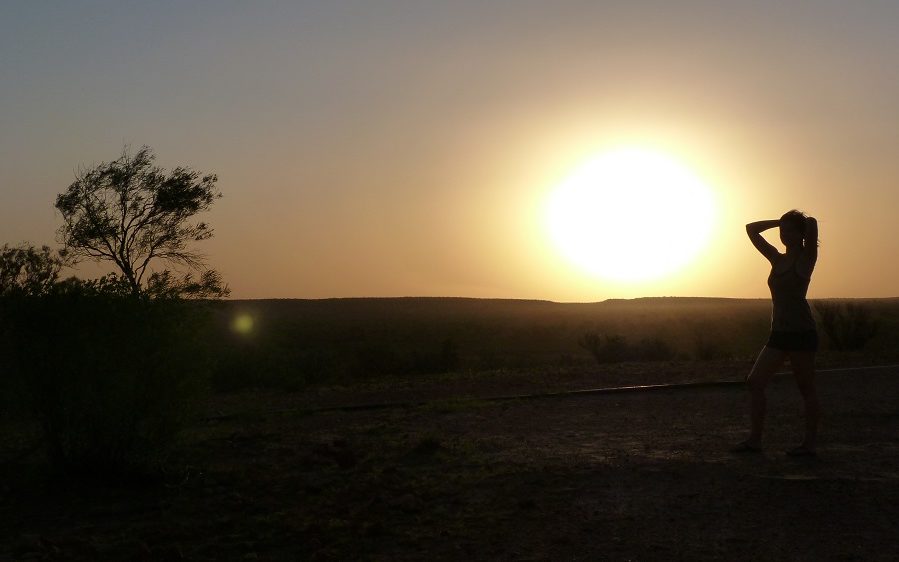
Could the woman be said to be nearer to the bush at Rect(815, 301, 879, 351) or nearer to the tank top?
the tank top

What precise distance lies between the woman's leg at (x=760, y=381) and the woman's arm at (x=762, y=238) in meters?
0.96

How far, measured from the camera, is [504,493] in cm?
832

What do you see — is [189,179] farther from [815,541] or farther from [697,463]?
A: [815,541]

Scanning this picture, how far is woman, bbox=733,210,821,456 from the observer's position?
9.23 metres

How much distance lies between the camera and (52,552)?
7.05 metres

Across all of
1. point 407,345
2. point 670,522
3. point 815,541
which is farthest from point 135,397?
point 407,345

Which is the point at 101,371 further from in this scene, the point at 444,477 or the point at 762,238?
the point at 762,238

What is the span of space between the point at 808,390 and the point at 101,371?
6.90 metres

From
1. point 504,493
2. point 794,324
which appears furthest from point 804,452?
point 504,493

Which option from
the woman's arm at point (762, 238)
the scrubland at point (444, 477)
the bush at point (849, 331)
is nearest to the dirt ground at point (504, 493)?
the scrubland at point (444, 477)

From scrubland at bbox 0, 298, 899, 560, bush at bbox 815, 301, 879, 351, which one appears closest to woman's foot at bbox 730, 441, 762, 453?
scrubland at bbox 0, 298, 899, 560

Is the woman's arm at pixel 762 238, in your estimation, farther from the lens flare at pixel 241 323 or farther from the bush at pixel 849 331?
the lens flare at pixel 241 323

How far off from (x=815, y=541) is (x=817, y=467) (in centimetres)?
223

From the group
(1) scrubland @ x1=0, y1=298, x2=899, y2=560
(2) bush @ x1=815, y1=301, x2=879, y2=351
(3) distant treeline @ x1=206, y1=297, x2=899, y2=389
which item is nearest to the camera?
(1) scrubland @ x1=0, y1=298, x2=899, y2=560
